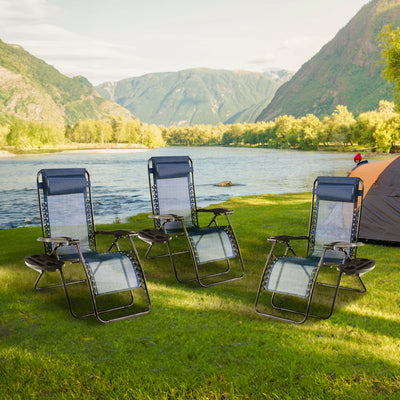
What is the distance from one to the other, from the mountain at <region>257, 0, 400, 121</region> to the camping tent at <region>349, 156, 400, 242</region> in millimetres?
150589

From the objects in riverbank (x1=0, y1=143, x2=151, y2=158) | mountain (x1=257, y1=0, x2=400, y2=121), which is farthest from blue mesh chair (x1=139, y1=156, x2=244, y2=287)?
mountain (x1=257, y1=0, x2=400, y2=121)

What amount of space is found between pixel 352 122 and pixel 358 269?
247 feet

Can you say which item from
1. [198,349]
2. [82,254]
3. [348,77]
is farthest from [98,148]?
[348,77]

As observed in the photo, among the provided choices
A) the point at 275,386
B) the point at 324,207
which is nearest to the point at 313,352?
the point at 275,386

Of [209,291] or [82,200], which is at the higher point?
[82,200]

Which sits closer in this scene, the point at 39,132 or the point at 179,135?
the point at 39,132

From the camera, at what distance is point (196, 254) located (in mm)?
5105

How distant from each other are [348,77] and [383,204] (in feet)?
605

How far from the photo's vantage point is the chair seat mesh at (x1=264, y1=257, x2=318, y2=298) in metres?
4.04

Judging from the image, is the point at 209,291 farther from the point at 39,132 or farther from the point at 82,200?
the point at 39,132

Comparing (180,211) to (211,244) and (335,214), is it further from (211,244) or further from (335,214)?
(335,214)

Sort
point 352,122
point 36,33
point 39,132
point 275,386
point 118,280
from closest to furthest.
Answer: point 275,386, point 118,280, point 352,122, point 39,132, point 36,33

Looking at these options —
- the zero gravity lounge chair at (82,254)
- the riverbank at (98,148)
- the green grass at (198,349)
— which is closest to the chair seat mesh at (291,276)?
the green grass at (198,349)

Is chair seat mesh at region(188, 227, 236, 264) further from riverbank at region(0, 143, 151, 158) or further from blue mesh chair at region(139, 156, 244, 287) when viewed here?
riverbank at region(0, 143, 151, 158)
